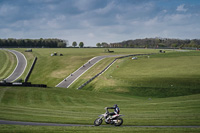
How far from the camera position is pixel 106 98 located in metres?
52.2

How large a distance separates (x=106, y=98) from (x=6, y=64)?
79421 mm

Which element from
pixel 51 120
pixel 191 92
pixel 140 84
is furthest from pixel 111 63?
pixel 51 120

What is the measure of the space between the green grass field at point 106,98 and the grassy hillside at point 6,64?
1001 centimetres

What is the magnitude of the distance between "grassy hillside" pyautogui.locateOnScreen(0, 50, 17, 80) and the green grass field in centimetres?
1001

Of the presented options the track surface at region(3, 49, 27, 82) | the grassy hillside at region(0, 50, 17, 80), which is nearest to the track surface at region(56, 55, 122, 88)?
the track surface at region(3, 49, 27, 82)

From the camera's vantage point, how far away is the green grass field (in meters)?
28.0

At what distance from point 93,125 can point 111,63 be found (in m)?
80.0

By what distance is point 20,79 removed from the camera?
90.1m

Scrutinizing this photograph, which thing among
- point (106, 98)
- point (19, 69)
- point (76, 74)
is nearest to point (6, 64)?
point (19, 69)

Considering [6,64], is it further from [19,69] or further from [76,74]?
[76,74]

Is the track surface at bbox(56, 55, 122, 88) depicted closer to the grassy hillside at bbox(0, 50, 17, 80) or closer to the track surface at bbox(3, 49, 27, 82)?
the track surface at bbox(3, 49, 27, 82)

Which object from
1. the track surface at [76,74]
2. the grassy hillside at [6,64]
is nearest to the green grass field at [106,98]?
the track surface at [76,74]

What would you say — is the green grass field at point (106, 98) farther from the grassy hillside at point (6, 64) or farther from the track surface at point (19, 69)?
the grassy hillside at point (6, 64)

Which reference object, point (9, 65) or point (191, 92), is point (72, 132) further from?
point (9, 65)
